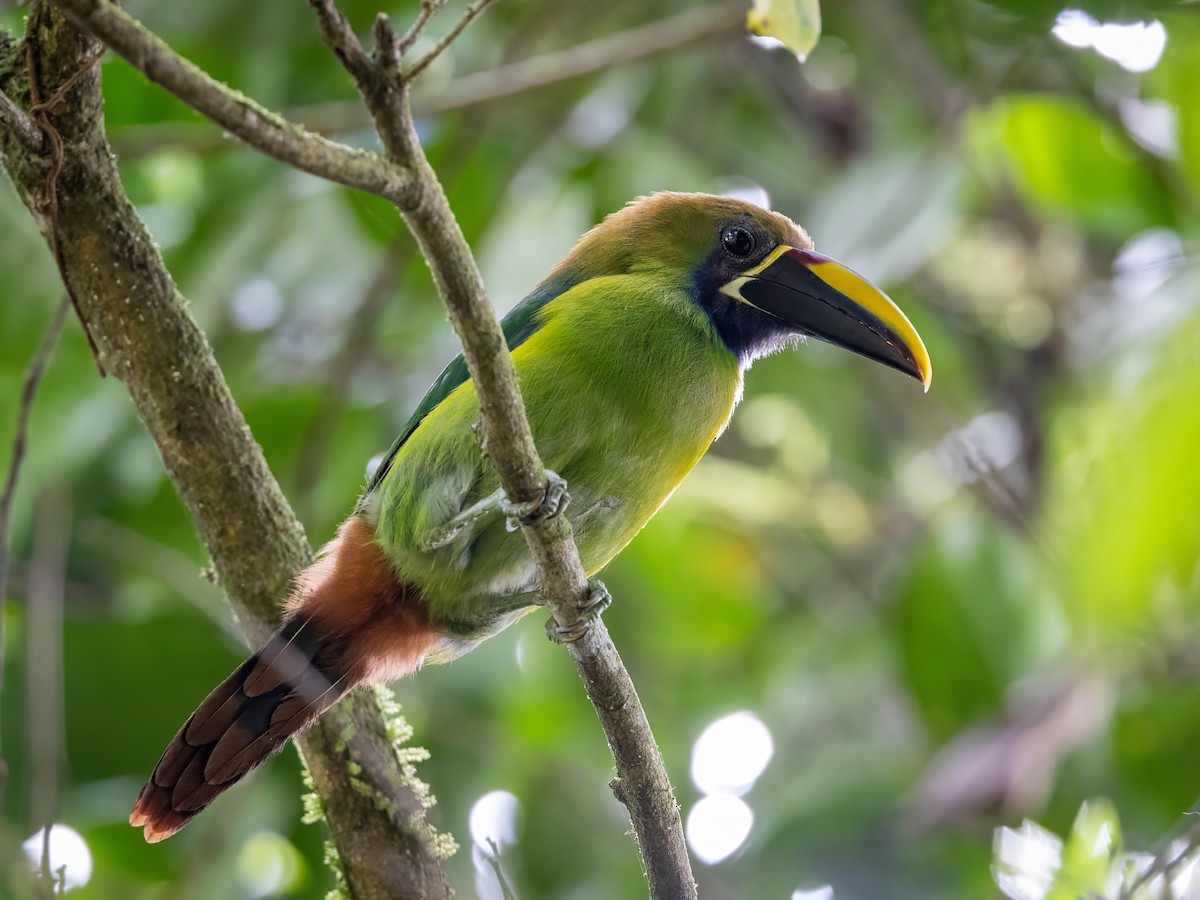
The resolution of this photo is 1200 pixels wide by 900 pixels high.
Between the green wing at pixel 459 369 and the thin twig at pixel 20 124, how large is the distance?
3.06 ft

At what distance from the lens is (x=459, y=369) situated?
108 inches

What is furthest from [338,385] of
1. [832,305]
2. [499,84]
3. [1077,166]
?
[1077,166]

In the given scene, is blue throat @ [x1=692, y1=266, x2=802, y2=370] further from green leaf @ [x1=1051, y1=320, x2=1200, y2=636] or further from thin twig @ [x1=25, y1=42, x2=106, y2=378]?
green leaf @ [x1=1051, y1=320, x2=1200, y2=636]

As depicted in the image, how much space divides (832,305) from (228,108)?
1.80m

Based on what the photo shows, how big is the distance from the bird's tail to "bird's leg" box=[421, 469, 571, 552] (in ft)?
0.63

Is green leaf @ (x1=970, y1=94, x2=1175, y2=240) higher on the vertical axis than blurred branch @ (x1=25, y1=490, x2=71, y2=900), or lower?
higher

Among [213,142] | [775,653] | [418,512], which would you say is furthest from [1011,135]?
[418,512]

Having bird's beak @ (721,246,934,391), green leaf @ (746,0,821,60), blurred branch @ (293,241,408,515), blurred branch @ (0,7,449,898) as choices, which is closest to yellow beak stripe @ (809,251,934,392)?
bird's beak @ (721,246,934,391)

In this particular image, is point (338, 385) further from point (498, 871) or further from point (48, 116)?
point (498, 871)

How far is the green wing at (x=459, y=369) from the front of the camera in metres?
2.71

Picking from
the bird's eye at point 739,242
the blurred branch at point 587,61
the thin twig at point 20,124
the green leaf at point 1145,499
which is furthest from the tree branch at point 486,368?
the blurred branch at point 587,61

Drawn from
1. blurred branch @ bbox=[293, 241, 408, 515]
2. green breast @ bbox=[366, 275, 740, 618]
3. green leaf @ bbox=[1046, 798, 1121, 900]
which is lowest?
green leaf @ bbox=[1046, 798, 1121, 900]

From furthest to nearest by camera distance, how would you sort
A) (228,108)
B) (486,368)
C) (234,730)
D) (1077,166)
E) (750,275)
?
(1077,166) < (750,275) < (234,730) < (486,368) < (228,108)

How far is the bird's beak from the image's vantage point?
2811mm
